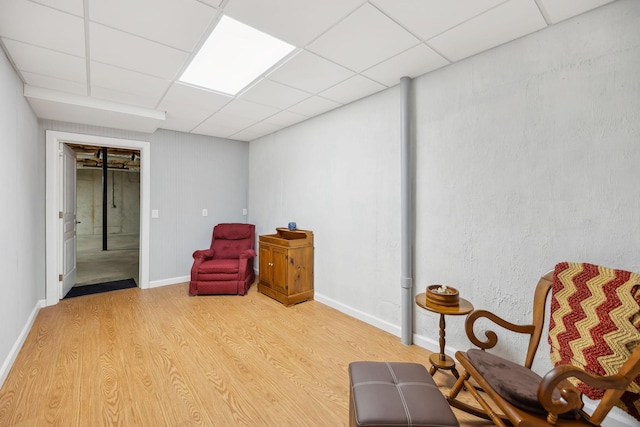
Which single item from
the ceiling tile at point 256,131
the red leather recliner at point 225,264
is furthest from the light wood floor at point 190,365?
the ceiling tile at point 256,131

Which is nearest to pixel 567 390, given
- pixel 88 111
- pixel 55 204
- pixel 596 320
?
pixel 596 320

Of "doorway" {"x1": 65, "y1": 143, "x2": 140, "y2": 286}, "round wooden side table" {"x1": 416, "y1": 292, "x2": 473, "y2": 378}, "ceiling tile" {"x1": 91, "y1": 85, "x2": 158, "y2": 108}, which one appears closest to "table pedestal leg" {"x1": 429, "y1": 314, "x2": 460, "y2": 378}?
"round wooden side table" {"x1": 416, "y1": 292, "x2": 473, "y2": 378}

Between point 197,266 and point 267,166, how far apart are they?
6.39ft

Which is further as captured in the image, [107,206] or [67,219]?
[107,206]

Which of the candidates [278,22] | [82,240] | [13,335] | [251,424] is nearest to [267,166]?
[278,22]

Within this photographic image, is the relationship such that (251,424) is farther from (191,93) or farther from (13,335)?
(191,93)

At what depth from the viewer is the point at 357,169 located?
3.25 m

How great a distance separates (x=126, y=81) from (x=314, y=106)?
1.92 metres

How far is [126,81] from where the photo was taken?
8.92 ft

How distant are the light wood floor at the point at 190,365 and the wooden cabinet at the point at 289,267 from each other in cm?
22

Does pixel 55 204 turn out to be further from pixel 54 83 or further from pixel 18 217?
pixel 54 83

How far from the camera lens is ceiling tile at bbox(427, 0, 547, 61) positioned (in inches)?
68.5

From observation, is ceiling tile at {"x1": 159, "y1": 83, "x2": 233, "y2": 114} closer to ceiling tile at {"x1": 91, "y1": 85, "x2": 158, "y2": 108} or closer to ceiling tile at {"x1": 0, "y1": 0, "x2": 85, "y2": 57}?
ceiling tile at {"x1": 91, "y1": 85, "x2": 158, "y2": 108}

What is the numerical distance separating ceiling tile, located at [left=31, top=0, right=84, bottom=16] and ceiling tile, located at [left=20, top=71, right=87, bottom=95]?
1.28 metres
